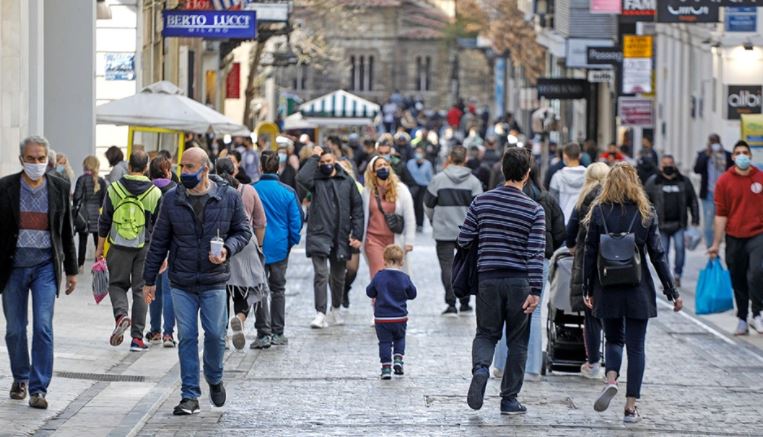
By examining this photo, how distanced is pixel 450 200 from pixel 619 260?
26.2 feet

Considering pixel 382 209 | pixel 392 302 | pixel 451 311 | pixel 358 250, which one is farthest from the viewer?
pixel 451 311

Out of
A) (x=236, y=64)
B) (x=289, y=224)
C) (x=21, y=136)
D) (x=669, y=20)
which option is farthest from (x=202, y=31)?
(x=236, y=64)

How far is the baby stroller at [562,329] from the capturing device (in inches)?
587

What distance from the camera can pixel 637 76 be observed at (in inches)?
1641

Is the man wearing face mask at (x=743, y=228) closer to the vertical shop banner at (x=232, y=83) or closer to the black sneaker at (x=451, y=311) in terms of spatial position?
the black sneaker at (x=451, y=311)

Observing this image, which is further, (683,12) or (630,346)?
(683,12)

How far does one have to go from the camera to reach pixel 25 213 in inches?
486

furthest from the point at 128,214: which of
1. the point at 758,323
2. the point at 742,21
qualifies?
the point at 742,21

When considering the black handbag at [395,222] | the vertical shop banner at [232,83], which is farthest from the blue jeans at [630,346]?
the vertical shop banner at [232,83]

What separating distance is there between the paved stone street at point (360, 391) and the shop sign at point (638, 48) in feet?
76.6

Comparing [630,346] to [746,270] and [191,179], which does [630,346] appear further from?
[746,270]

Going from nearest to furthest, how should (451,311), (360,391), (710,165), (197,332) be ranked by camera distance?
Result: (197,332) → (360,391) → (451,311) → (710,165)

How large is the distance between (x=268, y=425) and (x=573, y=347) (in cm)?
367

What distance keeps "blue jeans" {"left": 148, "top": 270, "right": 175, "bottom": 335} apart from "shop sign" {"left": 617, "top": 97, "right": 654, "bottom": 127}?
85.0 ft
